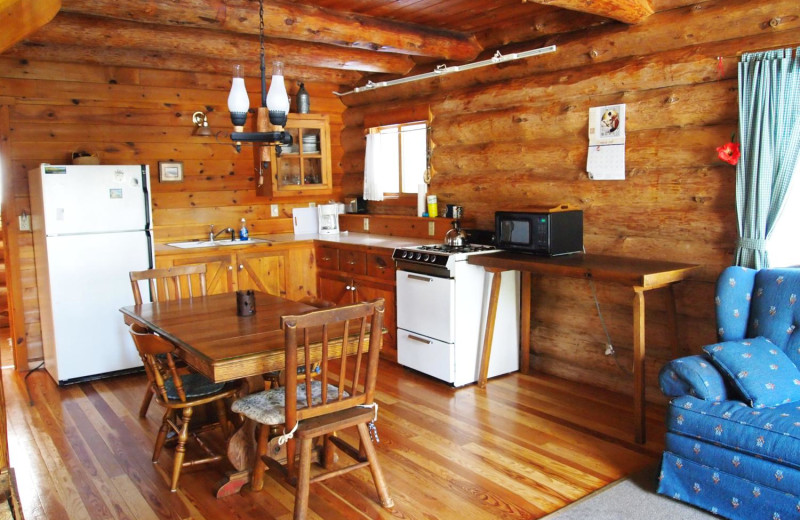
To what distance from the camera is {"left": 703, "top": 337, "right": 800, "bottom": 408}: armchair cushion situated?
2623 mm

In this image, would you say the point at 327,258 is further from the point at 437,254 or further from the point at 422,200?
the point at 437,254

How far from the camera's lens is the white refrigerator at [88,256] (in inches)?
173

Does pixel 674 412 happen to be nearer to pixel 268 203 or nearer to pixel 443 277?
pixel 443 277

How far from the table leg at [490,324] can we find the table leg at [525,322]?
0.26 meters

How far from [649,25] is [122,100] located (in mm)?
3834

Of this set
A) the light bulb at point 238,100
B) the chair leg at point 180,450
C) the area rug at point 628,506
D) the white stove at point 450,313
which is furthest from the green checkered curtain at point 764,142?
the chair leg at point 180,450

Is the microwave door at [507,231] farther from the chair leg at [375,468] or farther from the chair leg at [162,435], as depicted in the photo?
the chair leg at [162,435]

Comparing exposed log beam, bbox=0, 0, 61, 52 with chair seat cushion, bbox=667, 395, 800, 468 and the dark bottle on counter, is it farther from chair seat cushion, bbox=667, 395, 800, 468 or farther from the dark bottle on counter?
the dark bottle on counter

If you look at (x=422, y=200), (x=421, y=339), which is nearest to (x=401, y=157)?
(x=422, y=200)

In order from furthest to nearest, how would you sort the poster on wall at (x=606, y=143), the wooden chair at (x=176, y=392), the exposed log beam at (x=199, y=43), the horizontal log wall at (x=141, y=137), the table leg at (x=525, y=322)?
1. the horizontal log wall at (x=141, y=137)
2. the table leg at (x=525, y=322)
3. the exposed log beam at (x=199, y=43)
4. the poster on wall at (x=606, y=143)
5. the wooden chair at (x=176, y=392)

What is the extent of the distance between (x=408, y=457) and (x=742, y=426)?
4.98ft

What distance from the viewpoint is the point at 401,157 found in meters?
5.69

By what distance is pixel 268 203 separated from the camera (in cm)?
595

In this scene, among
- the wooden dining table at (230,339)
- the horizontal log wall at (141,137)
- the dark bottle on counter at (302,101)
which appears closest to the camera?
the wooden dining table at (230,339)
